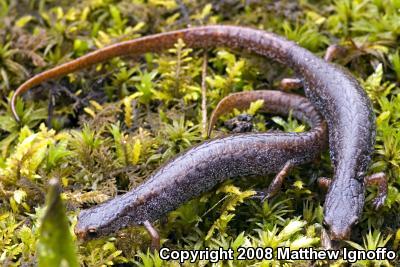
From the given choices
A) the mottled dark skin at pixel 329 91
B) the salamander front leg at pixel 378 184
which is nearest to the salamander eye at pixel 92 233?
the mottled dark skin at pixel 329 91

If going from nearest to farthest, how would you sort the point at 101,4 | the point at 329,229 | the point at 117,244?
the point at 329,229, the point at 117,244, the point at 101,4

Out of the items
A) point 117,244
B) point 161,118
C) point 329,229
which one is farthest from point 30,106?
point 329,229

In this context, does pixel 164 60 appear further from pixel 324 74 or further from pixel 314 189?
pixel 314 189

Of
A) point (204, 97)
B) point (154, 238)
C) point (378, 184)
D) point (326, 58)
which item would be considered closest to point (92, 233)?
point (154, 238)

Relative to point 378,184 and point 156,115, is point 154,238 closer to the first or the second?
point 156,115

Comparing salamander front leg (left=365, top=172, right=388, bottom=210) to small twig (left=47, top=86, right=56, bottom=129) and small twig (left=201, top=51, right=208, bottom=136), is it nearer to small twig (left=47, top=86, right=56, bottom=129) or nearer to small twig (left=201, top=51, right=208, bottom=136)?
small twig (left=201, top=51, right=208, bottom=136)

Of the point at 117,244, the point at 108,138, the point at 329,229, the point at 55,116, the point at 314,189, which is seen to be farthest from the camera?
the point at 55,116

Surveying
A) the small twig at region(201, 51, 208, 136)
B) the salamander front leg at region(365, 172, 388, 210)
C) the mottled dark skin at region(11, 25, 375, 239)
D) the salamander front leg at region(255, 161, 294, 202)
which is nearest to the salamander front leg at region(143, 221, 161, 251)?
the mottled dark skin at region(11, 25, 375, 239)

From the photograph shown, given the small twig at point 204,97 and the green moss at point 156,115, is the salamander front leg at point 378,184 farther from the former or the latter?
the small twig at point 204,97
